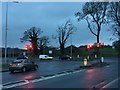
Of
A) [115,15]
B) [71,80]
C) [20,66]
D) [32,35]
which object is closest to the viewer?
[71,80]

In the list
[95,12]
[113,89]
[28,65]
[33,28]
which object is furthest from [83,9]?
[33,28]

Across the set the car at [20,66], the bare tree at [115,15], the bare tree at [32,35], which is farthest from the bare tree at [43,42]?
the car at [20,66]

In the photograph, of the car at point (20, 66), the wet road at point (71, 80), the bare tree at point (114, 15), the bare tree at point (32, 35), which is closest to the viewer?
the wet road at point (71, 80)

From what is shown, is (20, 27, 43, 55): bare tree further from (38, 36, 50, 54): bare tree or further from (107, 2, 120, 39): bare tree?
(107, 2, 120, 39): bare tree

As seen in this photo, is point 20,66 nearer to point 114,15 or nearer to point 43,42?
point 114,15

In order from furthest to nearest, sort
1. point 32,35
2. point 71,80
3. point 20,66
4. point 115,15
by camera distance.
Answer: point 32,35, point 115,15, point 20,66, point 71,80

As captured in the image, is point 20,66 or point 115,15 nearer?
point 20,66

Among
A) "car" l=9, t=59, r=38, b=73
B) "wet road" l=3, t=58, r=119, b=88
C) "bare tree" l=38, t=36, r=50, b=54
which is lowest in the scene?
"wet road" l=3, t=58, r=119, b=88

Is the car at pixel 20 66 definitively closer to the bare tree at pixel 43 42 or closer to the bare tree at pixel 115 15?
the bare tree at pixel 115 15

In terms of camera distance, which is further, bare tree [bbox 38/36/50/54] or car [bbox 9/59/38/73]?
bare tree [bbox 38/36/50/54]

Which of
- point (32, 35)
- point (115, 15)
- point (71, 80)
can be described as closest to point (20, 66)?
point (71, 80)

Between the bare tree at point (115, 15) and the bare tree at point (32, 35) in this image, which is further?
the bare tree at point (32, 35)

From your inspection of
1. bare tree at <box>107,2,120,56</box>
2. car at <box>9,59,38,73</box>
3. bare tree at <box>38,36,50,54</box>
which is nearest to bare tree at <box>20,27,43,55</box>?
bare tree at <box>38,36,50,54</box>

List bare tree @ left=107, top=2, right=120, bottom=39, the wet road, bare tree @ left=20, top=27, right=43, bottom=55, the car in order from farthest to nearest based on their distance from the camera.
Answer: bare tree @ left=20, top=27, right=43, bottom=55
bare tree @ left=107, top=2, right=120, bottom=39
the car
the wet road
